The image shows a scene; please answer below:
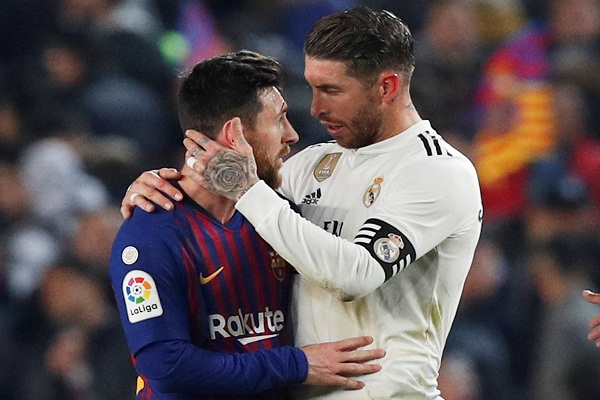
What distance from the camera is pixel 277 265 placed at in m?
3.38

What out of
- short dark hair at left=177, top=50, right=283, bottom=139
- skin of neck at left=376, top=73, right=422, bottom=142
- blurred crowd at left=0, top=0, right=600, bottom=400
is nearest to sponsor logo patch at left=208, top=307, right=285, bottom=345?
short dark hair at left=177, top=50, right=283, bottom=139

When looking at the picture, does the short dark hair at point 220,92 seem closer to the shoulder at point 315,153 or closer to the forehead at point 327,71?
the forehead at point 327,71

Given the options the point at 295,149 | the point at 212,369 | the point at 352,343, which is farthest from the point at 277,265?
the point at 295,149

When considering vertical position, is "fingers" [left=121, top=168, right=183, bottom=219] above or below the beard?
below

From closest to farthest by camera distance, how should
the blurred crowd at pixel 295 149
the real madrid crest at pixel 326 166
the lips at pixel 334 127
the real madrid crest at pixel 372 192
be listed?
the real madrid crest at pixel 372 192 → the lips at pixel 334 127 → the real madrid crest at pixel 326 166 → the blurred crowd at pixel 295 149

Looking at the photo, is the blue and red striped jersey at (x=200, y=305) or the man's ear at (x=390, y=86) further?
the man's ear at (x=390, y=86)

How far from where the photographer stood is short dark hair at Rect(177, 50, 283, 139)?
10.6 ft

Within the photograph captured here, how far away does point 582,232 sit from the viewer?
6.95 m

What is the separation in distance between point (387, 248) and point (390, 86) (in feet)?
1.80

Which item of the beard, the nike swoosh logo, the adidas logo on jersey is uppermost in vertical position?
the beard

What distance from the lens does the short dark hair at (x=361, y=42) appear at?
3.36 meters

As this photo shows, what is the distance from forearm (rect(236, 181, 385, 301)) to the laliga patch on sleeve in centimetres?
32

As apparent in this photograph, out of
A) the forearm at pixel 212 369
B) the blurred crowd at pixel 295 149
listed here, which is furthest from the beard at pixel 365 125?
the blurred crowd at pixel 295 149

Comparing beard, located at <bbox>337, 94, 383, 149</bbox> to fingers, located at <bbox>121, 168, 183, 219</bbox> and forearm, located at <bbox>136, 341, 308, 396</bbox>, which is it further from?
forearm, located at <bbox>136, 341, 308, 396</bbox>
